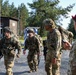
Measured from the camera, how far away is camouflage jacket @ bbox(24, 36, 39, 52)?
1184cm

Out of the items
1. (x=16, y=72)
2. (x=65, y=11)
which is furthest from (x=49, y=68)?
(x=65, y=11)

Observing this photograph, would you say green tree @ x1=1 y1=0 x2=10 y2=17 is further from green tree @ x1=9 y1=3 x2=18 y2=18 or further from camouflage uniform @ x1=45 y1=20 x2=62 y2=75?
camouflage uniform @ x1=45 y1=20 x2=62 y2=75

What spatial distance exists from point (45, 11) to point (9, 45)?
75509 mm

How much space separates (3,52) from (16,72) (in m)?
2.62

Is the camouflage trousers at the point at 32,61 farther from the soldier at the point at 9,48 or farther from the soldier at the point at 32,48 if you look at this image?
the soldier at the point at 9,48

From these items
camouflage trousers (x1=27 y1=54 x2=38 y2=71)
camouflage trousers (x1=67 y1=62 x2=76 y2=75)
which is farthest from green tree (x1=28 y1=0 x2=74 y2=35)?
camouflage trousers (x1=67 y1=62 x2=76 y2=75)

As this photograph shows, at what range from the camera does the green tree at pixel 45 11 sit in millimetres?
84500

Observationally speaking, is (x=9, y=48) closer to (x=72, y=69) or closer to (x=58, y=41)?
(x=58, y=41)

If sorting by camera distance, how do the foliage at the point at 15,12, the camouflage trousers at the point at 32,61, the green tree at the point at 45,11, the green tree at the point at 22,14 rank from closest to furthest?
1. the camouflage trousers at the point at 32,61
2. the green tree at the point at 45,11
3. the foliage at the point at 15,12
4. the green tree at the point at 22,14

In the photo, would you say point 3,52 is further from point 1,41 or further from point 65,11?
point 65,11

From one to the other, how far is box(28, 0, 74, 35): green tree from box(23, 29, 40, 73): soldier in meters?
70.5

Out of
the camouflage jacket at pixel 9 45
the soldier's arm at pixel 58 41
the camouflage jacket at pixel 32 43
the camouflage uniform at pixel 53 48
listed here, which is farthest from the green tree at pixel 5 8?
the soldier's arm at pixel 58 41

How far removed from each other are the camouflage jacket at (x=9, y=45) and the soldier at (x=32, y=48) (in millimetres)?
2070

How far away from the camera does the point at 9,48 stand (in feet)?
32.0
